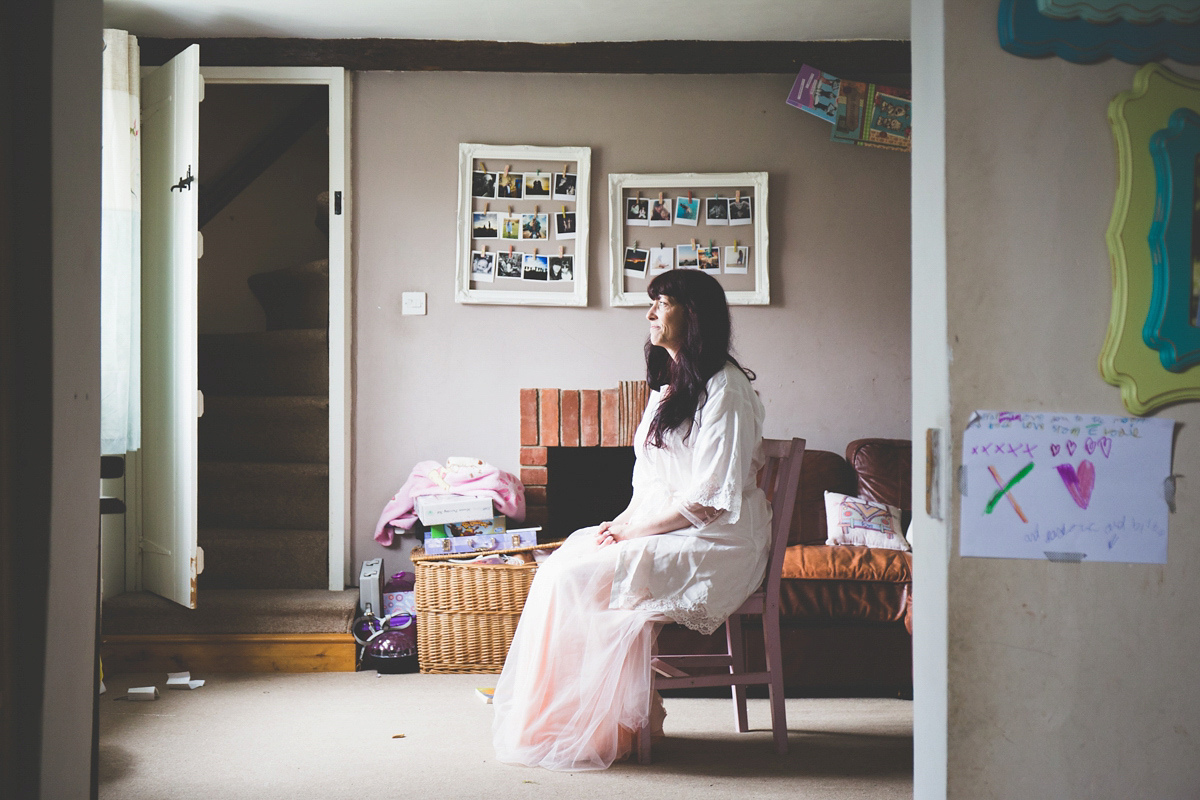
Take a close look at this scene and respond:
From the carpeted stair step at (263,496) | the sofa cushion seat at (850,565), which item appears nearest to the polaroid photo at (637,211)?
the sofa cushion seat at (850,565)

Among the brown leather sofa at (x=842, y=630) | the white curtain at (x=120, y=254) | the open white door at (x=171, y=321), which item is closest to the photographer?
the brown leather sofa at (x=842, y=630)

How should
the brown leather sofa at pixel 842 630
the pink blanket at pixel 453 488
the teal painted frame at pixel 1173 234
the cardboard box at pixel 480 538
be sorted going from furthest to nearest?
the pink blanket at pixel 453 488 → the cardboard box at pixel 480 538 → the brown leather sofa at pixel 842 630 → the teal painted frame at pixel 1173 234

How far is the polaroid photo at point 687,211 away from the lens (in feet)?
11.8

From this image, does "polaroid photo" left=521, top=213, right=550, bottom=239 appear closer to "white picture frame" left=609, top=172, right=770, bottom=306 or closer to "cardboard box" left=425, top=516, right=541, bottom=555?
"white picture frame" left=609, top=172, right=770, bottom=306

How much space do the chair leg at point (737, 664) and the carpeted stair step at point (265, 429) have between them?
198cm

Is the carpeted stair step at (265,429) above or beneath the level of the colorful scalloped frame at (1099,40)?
beneath

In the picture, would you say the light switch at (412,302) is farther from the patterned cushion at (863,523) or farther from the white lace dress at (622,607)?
the patterned cushion at (863,523)

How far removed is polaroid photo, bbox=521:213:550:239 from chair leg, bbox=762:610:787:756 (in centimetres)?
188

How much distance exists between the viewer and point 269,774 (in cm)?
217

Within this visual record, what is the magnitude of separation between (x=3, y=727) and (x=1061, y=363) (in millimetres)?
1458

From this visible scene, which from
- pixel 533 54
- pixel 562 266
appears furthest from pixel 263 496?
pixel 533 54

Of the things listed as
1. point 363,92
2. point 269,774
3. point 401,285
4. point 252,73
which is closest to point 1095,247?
point 269,774

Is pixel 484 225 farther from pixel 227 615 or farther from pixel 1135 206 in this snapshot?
pixel 1135 206

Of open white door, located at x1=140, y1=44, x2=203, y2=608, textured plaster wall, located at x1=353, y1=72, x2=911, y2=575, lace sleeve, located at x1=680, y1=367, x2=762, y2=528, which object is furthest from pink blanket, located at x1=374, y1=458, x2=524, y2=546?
lace sleeve, located at x1=680, y1=367, x2=762, y2=528
